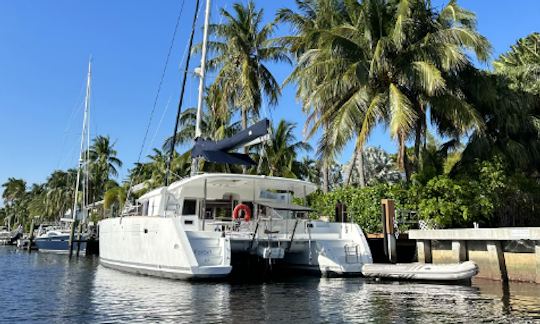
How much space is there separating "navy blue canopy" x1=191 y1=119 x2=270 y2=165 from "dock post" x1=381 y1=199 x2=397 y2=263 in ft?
17.2

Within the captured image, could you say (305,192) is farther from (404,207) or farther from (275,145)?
(275,145)

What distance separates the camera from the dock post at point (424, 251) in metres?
16.9

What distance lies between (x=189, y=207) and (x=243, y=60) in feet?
49.0

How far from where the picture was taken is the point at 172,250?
45.5 feet

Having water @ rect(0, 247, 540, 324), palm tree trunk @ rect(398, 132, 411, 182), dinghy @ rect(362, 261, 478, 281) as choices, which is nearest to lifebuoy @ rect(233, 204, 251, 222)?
water @ rect(0, 247, 540, 324)

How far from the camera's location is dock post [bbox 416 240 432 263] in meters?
16.9

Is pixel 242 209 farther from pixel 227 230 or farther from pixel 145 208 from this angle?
pixel 145 208

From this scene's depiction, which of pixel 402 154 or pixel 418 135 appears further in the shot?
pixel 418 135

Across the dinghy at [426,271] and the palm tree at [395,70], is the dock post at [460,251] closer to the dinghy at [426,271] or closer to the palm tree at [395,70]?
the dinghy at [426,271]

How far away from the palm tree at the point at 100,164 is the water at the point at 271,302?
38.9 metres

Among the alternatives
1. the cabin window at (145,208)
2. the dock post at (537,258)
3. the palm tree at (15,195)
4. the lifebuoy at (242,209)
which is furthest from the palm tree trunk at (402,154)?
the palm tree at (15,195)

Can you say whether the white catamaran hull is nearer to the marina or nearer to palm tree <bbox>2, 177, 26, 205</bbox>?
the marina

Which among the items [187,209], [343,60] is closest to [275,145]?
[343,60]

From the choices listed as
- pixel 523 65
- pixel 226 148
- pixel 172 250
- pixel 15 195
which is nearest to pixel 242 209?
pixel 226 148
